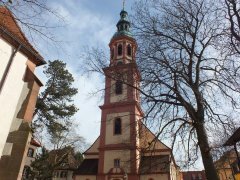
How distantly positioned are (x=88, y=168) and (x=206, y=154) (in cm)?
2038

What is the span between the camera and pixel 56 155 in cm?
3475

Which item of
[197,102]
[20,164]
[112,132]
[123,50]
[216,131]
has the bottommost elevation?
[20,164]

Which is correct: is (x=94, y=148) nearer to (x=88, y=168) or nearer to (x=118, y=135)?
(x=88, y=168)

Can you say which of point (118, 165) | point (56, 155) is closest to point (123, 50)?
point (118, 165)

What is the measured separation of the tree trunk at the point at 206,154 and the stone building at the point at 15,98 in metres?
7.55

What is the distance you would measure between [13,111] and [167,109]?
24.0ft

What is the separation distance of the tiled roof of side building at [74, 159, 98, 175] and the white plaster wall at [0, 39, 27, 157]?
17.9 m

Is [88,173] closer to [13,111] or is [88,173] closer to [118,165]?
[118,165]

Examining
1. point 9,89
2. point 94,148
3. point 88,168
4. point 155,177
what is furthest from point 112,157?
point 9,89

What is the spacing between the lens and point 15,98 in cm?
1201

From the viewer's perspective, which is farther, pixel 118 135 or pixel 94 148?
pixel 94 148

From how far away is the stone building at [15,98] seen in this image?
10867mm

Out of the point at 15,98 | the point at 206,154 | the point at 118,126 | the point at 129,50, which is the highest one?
the point at 129,50

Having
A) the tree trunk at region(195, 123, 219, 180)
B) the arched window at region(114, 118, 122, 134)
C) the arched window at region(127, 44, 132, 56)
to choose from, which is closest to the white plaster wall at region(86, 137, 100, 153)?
the arched window at region(114, 118, 122, 134)
